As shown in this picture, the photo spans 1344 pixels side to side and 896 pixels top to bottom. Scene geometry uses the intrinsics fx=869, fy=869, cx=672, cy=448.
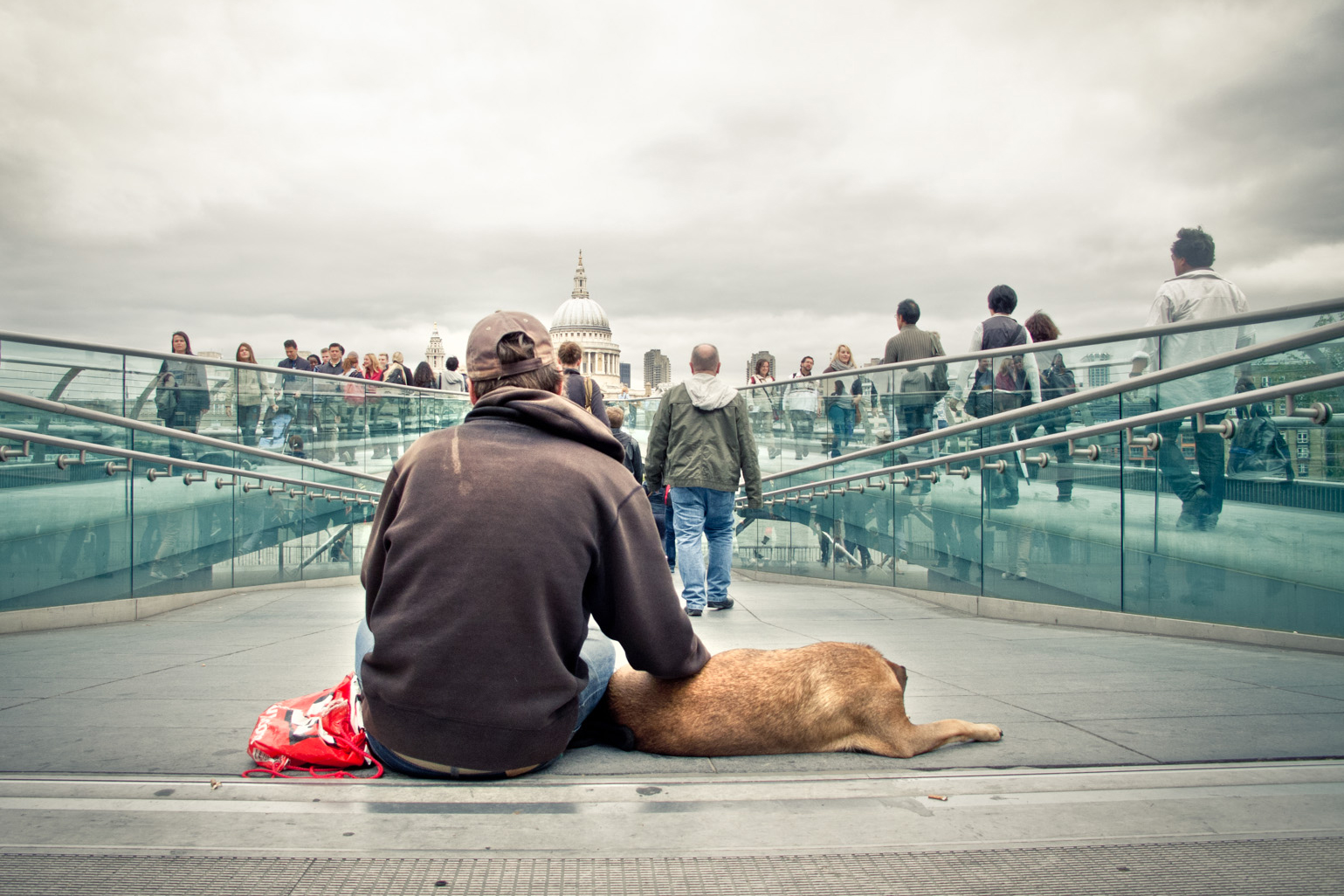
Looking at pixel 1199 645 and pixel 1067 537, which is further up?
pixel 1067 537

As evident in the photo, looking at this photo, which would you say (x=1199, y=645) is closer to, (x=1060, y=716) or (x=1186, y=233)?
(x=1060, y=716)

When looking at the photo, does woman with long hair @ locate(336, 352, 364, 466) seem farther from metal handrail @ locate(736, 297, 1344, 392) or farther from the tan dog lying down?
the tan dog lying down

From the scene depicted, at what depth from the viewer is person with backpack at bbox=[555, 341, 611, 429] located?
6.72 meters

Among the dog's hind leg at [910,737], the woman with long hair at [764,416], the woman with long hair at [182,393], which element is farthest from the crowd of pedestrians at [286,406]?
the dog's hind leg at [910,737]

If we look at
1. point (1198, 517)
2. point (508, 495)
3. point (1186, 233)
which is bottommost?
point (1198, 517)

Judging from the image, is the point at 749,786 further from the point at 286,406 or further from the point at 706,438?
the point at 286,406

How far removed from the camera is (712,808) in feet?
6.75

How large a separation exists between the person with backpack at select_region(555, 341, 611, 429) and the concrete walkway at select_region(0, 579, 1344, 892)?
11.3ft

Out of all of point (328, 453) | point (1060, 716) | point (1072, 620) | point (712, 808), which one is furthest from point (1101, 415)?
point (328, 453)

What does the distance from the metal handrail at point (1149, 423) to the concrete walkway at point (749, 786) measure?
4.15 feet

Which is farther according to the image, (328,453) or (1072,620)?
(328,453)

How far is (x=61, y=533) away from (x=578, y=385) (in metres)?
3.54

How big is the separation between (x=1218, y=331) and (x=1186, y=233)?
4.44 ft

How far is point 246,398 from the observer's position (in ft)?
28.0
